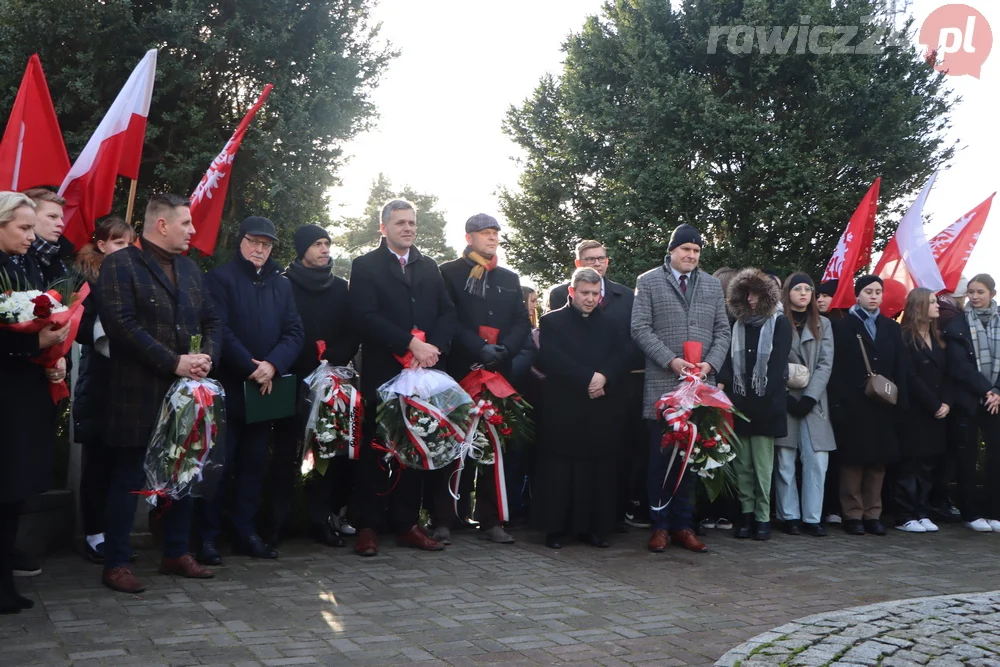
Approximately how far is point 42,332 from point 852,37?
853 inches

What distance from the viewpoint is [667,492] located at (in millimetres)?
7516

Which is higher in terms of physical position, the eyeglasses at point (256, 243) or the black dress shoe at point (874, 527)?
the eyeglasses at point (256, 243)

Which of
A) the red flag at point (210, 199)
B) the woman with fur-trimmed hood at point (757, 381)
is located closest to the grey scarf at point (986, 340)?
the woman with fur-trimmed hood at point (757, 381)

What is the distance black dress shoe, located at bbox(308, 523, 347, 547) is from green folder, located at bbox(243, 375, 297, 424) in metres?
0.95

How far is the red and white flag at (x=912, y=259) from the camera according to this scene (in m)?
10.5

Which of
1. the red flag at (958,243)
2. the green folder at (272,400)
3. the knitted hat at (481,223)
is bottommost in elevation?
the green folder at (272,400)

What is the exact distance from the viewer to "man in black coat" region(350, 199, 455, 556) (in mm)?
7082

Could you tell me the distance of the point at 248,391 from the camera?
21.2ft

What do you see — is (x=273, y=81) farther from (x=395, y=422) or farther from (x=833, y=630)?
(x=833, y=630)

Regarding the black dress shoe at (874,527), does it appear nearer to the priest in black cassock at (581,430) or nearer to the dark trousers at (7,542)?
the priest in black cassock at (581,430)

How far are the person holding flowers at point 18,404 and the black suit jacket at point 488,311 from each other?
3.10 m

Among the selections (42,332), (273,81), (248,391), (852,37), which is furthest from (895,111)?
(42,332)

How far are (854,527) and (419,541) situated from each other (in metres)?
3.82

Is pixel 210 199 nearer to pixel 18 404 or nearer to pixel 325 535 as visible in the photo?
pixel 325 535
